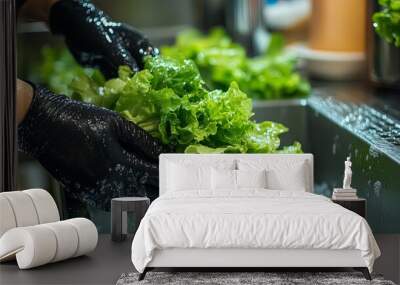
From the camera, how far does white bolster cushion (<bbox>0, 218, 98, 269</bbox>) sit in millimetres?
4660

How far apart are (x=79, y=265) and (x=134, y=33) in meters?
1.62

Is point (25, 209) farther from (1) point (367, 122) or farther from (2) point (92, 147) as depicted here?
(1) point (367, 122)

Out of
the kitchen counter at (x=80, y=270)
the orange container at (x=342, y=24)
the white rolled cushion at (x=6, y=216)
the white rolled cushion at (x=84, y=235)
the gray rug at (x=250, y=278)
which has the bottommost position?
the kitchen counter at (x=80, y=270)

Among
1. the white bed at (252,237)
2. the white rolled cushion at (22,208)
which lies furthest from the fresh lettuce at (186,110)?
the white bed at (252,237)

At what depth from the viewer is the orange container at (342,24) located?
816cm

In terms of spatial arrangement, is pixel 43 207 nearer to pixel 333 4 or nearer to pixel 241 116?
pixel 241 116

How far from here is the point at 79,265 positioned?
4.81 metres

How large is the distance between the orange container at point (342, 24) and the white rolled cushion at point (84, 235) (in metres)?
3.67

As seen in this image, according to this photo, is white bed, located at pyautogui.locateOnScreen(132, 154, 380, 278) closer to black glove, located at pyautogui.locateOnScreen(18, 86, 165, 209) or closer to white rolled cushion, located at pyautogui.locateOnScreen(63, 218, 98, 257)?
white rolled cushion, located at pyautogui.locateOnScreen(63, 218, 98, 257)

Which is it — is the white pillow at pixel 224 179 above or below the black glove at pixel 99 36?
below

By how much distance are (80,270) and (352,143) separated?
63.1 inches

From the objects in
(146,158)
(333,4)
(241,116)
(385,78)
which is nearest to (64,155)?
(146,158)

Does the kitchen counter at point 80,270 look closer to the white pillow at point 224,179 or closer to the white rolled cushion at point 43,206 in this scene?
the white rolled cushion at point 43,206

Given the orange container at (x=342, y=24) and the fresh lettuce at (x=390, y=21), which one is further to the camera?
the orange container at (x=342, y=24)
